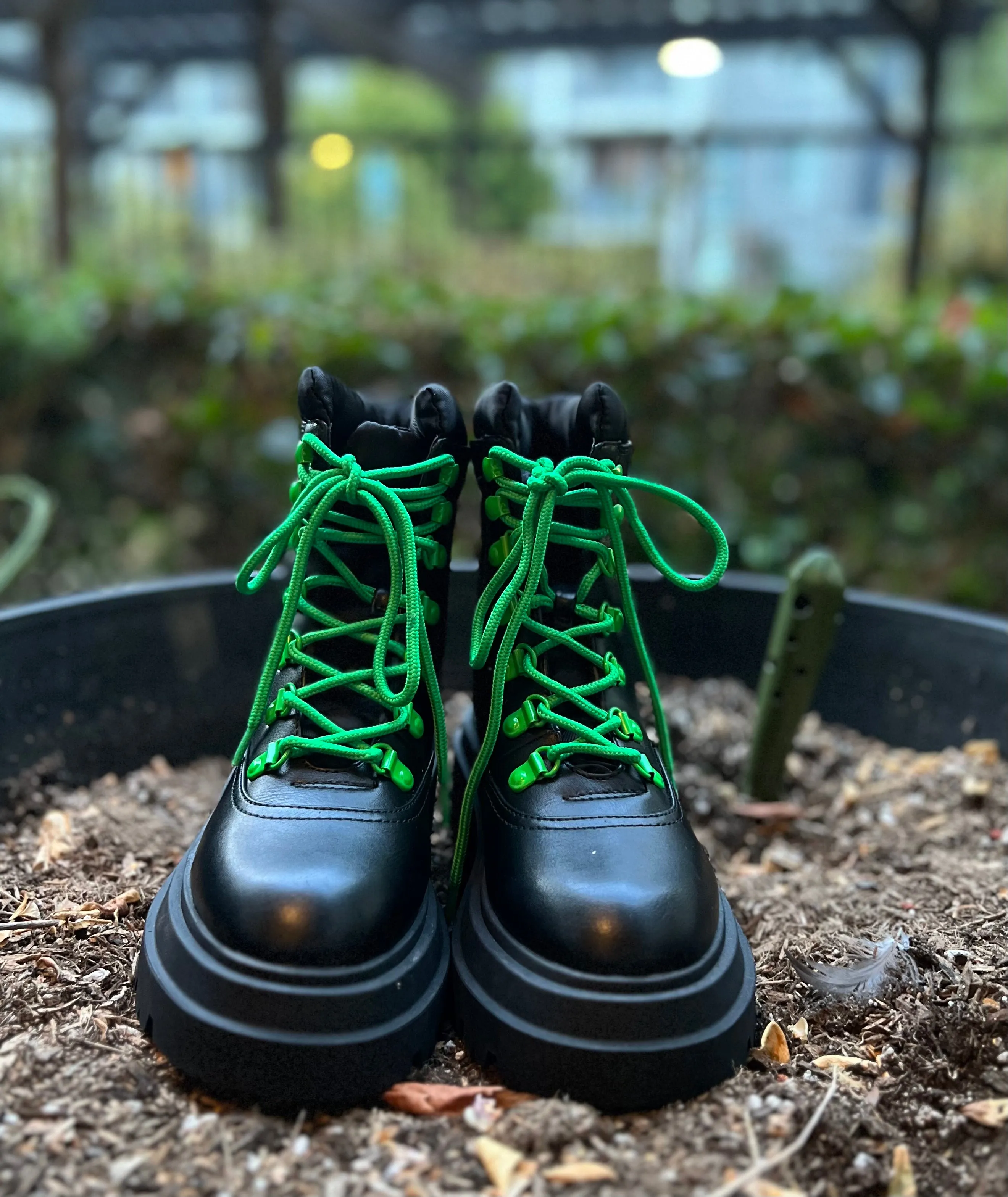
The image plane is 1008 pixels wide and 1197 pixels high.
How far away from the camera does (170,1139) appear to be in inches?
29.3

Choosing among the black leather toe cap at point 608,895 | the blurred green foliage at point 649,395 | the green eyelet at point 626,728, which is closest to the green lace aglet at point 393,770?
the black leather toe cap at point 608,895

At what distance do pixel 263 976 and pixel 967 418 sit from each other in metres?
2.01

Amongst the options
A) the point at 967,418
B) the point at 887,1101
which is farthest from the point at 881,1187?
the point at 967,418

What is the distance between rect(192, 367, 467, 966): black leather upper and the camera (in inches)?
30.5

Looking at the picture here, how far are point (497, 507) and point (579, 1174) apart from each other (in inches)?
23.3

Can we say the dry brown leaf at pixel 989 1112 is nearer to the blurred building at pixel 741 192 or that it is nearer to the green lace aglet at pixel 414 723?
the green lace aglet at pixel 414 723

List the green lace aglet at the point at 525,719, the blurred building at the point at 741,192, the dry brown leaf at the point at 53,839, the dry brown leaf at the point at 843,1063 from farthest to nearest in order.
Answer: the blurred building at the point at 741,192 → the dry brown leaf at the point at 53,839 → the green lace aglet at the point at 525,719 → the dry brown leaf at the point at 843,1063

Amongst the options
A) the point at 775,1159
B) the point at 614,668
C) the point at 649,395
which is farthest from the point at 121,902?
the point at 649,395

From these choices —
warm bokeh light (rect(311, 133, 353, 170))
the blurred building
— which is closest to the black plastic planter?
the blurred building

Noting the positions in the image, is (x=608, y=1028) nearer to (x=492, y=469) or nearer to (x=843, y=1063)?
(x=843, y=1063)

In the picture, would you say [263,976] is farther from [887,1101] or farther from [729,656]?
[729,656]

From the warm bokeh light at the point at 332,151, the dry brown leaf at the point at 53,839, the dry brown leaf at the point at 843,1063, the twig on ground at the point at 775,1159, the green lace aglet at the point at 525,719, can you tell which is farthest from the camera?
the warm bokeh light at the point at 332,151

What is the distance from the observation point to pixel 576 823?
2.85 feet

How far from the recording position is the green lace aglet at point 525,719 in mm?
959
